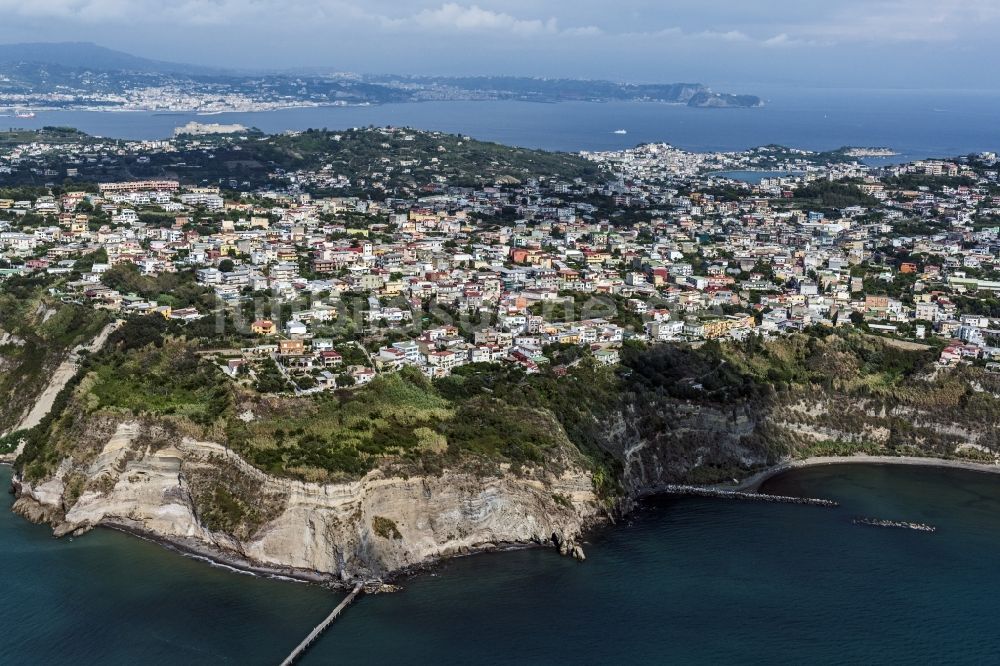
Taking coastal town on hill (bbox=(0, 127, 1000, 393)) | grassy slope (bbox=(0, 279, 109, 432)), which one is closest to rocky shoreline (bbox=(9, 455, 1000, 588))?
grassy slope (bbox=(0, 279, 109, 432))

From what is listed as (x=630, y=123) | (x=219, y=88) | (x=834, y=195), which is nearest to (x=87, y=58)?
(x=219, y=88)

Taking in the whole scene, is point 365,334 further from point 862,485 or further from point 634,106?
point 634,106

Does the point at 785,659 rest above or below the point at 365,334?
below

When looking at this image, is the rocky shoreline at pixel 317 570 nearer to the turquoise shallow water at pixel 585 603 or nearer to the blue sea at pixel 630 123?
the turquoise shallow water at pixel 585 603

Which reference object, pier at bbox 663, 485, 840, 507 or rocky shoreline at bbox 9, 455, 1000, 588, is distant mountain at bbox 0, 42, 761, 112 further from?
pier at bbox 663, 485, 840, 507

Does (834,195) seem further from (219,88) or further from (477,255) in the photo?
(219,88)

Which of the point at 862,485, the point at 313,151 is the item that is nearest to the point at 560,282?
the point at 862,485

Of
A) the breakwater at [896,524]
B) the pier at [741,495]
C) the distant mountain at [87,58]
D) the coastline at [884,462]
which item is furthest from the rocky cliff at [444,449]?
the distant mountain at [87,58]

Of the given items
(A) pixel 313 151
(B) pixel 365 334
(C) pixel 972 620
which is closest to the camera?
(C) pixel 972 620
